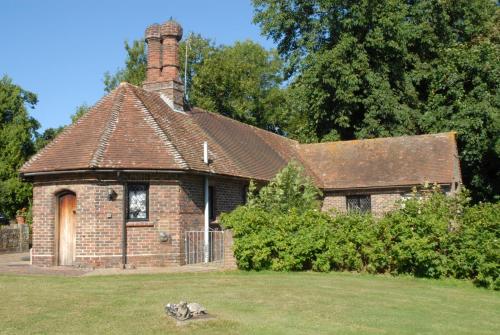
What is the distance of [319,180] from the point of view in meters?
28.0

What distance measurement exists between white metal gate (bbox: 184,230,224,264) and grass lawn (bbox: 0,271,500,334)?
12.0 ft

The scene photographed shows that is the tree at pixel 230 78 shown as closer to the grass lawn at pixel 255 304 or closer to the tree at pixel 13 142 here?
the tree at pixel 13 142

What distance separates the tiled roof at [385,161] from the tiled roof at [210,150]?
4cm

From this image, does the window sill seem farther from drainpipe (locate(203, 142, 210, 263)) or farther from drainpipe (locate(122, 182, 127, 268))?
drainpipe (locate(203, 142, 210, 263))

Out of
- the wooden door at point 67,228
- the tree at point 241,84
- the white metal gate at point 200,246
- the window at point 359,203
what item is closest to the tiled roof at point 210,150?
the window at point 359,203

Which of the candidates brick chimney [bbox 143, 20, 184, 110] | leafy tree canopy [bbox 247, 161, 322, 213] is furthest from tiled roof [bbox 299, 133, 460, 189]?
brick chimney [bbox 143, 20, 184, 110]

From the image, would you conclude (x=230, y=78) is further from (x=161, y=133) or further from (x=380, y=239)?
(x=380, y=239)

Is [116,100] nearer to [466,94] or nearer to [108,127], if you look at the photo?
[108,127]

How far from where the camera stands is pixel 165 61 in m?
23.2

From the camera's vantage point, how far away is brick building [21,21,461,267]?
17.7 meters

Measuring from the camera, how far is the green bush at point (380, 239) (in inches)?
562

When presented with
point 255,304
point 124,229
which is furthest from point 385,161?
point 255,304

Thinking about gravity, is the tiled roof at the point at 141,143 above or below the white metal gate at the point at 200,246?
above

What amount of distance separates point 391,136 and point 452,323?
964 inches
